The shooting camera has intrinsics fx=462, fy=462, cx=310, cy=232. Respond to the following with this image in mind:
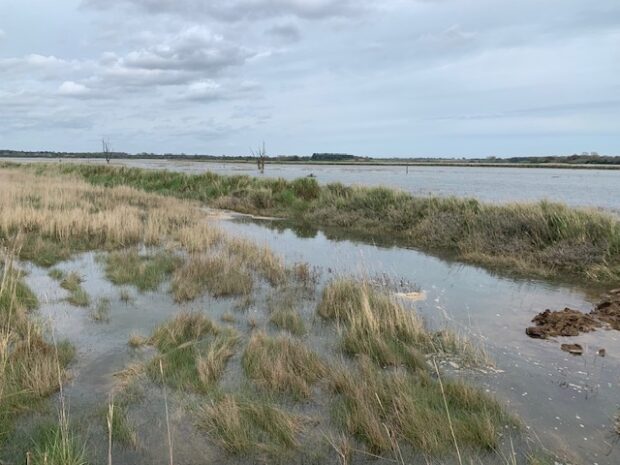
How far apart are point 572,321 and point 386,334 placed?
3236mm

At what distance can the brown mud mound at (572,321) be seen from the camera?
23.0 ft

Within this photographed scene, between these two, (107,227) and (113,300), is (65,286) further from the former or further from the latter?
(107,227)

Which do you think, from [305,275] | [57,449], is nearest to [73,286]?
[305,275]

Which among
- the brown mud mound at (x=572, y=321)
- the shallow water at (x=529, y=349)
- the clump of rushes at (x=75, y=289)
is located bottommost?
the shallow water at (x=529, y=349)

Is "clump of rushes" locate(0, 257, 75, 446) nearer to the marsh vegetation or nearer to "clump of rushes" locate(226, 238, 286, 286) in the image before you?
the marsh vegetation

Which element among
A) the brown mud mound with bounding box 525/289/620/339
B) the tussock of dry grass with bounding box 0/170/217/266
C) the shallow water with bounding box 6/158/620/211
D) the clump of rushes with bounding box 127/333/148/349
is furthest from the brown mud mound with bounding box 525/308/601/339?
the shallow water with bounding box 6/158/620/211

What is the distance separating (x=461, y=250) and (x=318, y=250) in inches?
172

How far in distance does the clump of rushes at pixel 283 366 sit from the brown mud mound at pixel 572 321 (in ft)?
12.0

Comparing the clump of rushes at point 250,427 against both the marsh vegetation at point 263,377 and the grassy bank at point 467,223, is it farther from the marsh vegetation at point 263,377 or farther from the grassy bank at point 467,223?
the grassy bank at point 467,223

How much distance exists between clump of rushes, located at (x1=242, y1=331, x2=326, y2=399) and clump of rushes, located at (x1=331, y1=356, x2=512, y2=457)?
313 millimetres

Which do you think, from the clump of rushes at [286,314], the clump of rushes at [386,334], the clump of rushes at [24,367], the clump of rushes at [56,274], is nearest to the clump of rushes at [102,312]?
the clump of rushes at [24,367]

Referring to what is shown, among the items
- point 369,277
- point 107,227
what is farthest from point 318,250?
point 107,227

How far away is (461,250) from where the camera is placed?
14.1m

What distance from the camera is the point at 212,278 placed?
9.44 meters
